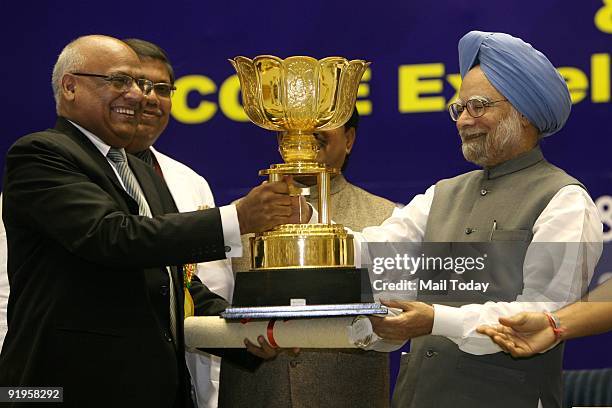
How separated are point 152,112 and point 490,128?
1.39 m

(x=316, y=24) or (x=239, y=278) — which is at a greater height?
(x=316, y=24)

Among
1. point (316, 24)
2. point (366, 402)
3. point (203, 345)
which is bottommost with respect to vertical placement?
point (366, 402)

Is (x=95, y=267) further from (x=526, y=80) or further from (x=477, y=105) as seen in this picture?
(x=526, y=80)

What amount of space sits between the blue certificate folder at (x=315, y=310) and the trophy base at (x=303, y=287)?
0.03 meters

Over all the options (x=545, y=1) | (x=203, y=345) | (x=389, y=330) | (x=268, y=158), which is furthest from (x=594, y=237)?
(x=268, y=158)

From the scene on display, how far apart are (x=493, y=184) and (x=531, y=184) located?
0.13m

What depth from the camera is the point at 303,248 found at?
2.62 m

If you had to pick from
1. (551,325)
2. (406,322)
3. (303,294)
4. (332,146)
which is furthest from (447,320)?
(332,146)

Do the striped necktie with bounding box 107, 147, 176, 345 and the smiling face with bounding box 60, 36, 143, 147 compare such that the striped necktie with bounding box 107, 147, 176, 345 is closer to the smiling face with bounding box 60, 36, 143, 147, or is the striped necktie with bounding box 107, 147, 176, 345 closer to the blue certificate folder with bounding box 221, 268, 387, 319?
the smiling face with bounding box 60, 36, 143, 147

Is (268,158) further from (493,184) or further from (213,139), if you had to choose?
(493,184)

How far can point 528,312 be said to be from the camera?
2523 mm

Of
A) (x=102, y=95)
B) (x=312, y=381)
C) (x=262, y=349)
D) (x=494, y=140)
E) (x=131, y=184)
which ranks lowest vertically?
(x=312, y=381)

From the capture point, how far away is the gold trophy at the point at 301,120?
263 centimetres

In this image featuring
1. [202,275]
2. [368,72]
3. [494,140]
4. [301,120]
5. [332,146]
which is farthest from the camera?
[368,72]
